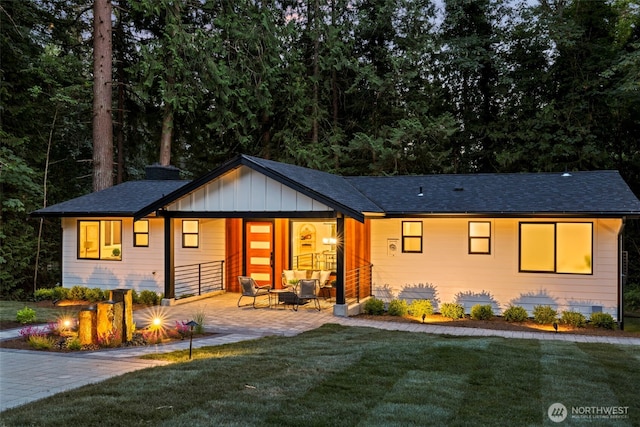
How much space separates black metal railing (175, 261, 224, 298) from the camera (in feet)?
50.8

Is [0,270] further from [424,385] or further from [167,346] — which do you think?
[424,385]

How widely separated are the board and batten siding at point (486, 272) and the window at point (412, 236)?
0.11m

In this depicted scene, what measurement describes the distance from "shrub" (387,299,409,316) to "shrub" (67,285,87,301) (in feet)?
28.3

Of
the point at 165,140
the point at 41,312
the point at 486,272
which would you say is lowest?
the point at 41,312

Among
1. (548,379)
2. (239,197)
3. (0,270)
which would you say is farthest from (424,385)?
(0,270)

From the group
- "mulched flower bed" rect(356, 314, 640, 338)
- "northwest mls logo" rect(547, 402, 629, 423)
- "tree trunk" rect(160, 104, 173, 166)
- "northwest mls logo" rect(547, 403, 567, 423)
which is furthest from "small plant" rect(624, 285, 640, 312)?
"tree trunk" rect(160, 104, 173, 166)

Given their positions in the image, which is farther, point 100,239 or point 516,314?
point 100,239

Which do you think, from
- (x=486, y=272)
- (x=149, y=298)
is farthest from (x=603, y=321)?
(x=149, y=298)

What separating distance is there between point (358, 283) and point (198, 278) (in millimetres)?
4913

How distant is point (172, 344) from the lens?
28.5 feet

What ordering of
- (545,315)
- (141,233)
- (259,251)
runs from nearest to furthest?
(545,315) → (259,251) → (141,233)

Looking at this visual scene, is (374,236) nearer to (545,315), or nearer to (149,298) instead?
(545,315)

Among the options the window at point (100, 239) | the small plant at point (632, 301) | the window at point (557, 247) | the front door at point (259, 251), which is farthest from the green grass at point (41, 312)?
the small plant at point (632, 301)

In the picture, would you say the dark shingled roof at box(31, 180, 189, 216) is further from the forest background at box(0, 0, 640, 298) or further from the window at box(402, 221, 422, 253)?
the window at box(402, 221, 422, 253)
